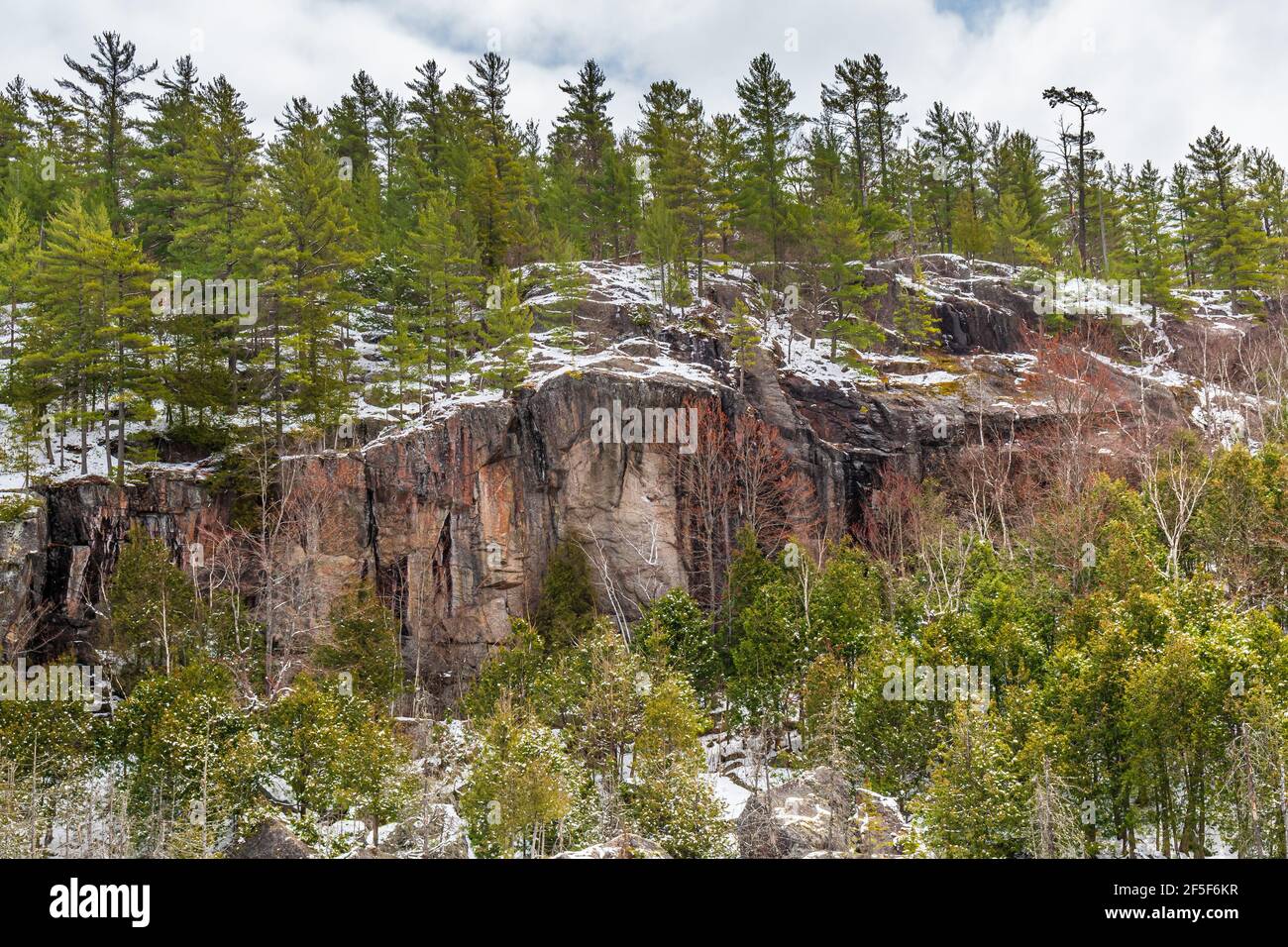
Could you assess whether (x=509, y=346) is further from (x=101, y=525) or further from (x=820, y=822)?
(x=820, y=822)

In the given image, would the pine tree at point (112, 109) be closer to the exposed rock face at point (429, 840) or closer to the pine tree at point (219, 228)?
the pine tree at point (219, 228)

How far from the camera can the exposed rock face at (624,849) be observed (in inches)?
686

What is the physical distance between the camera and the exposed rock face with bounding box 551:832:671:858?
1741cm

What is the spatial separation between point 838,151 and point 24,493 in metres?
49.6

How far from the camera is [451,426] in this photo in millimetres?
37125

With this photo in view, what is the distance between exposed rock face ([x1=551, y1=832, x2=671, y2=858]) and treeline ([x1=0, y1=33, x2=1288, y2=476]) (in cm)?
2364

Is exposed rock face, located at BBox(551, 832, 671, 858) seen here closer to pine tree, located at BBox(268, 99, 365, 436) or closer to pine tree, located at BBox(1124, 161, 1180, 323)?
pine tree, located at BBox(268, 99, 365, 436)

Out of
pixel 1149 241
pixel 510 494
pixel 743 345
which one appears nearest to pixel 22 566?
pixel 510 494

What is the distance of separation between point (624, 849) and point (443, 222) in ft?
106

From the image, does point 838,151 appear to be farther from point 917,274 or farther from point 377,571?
point 377,571

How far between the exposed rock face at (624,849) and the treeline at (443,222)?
931 inches

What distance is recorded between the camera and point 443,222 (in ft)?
134
